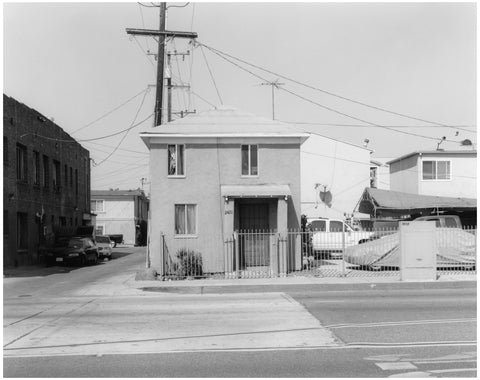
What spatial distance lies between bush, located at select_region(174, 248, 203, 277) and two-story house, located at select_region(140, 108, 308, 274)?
0.47 m

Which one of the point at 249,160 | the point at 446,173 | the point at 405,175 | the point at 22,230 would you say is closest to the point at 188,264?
the point at 249,160

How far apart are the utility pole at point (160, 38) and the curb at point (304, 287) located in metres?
8.31

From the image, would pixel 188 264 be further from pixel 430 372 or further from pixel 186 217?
pixel 430 372

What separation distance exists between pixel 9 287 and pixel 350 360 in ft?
46.1

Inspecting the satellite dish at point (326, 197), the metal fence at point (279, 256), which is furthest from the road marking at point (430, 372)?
the satellite dish at point (326, 197)

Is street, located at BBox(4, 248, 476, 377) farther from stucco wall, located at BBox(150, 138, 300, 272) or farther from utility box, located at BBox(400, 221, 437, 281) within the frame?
stucco wall, located at BBox(150, 138, 300, 272)

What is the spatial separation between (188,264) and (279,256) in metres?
2.99

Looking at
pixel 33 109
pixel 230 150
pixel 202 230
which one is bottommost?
pixel 202 230

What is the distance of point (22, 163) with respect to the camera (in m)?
27.9

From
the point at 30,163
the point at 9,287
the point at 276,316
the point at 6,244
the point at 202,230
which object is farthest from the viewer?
the point at 30,163

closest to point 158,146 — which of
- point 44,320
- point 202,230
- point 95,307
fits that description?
point 202,230

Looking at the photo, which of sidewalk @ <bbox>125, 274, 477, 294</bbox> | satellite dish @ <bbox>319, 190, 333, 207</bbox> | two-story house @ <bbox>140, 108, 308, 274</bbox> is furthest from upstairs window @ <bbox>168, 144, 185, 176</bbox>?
satellite dish @ <bbox>319, 190, 333, 207</bbox>

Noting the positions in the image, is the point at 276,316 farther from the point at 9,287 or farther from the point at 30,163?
the point at 30,163

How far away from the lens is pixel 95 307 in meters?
13.2
